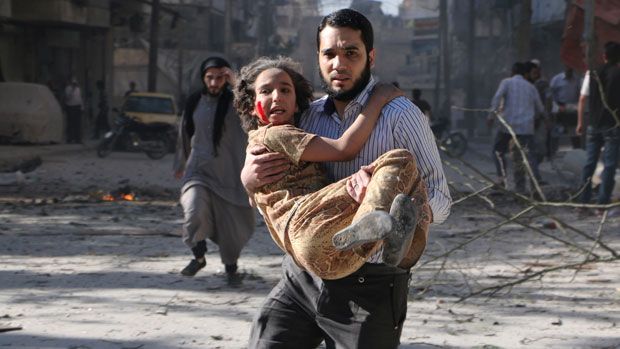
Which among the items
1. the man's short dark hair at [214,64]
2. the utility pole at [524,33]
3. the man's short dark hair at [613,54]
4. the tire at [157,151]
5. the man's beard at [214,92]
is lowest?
the tire at [157,151]

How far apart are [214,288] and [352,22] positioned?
450cm

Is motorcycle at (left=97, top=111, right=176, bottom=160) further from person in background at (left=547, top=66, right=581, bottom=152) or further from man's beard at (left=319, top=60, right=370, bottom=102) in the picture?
man's beard at (left=319, top=60, right=370, bottom=102)

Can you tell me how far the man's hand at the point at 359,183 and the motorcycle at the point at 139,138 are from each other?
19597 millimetres

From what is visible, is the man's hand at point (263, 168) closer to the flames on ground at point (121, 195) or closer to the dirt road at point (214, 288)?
the dirt road at point (214, 288)

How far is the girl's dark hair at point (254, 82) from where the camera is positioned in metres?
3.52

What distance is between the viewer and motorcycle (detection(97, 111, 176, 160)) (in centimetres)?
2247

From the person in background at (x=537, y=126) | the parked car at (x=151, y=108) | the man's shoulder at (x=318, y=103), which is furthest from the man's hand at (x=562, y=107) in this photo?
the man's shoulder at (x=318, y=103)

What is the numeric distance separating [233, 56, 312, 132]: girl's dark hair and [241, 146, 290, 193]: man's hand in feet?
0.60

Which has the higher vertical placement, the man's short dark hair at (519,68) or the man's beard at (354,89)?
the man's short dark hair at (519,68)

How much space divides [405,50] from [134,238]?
79.0 metres

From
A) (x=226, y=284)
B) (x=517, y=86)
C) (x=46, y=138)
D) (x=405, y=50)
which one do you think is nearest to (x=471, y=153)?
(x=46, y=138)

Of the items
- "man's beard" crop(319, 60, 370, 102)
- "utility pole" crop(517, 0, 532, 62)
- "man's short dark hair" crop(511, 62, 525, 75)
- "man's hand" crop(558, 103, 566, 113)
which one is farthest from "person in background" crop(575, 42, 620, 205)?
"utility pole" crop(517, 0, 532, 62)

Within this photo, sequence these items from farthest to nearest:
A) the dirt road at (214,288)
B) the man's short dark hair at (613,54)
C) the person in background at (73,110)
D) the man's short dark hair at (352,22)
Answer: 1. the person in background at (73,110)
2. the man's short dark hair at (613,54)
3. the dirt road at (214,288)
4. the man's short dark hair at (352,22)

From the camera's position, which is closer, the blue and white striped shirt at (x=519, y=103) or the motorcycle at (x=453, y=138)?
the blue and white striped shirt at (x=519, y=103)
